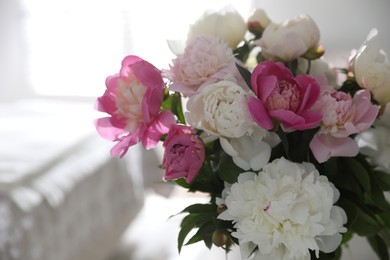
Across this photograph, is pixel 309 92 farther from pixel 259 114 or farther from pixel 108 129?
pixel 108 129

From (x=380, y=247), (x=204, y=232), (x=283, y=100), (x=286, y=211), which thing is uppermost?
(x=283, y=100)

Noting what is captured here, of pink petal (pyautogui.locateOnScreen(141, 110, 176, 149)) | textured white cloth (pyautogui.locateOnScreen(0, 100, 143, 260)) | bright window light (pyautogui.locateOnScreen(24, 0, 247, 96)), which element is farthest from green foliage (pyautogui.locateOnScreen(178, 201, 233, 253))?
bright window light (pyautogui.locateOnScreen(24, 0, 247, 96))

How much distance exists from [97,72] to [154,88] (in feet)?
10.7

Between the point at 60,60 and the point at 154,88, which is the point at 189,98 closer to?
the point at 154,88

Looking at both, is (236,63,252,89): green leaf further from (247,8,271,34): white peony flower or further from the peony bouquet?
(247,8,271,34): white peony flower

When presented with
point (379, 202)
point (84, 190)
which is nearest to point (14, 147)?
point (84, 190)

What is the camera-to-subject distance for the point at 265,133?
64 cm

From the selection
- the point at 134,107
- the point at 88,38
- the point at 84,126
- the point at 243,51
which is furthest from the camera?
the point at 88,38

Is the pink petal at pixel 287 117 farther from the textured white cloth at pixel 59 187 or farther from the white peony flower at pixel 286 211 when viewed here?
the textured white cloth at pixel 59 187

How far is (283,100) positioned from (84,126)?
6.61 ft

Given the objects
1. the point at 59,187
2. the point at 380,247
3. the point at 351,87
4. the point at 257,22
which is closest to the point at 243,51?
the point at 257,22

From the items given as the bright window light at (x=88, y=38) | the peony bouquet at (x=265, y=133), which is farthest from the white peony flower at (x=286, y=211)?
the bright window light at (x=88, y=38)

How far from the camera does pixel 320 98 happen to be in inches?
25.0

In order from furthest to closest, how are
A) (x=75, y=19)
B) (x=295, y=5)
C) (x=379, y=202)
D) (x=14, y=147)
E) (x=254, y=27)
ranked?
(x=75, y=19) → (x=295, y=5) → (x=14, y=147) → (x=254, y=27) → (x=379, y=202)
